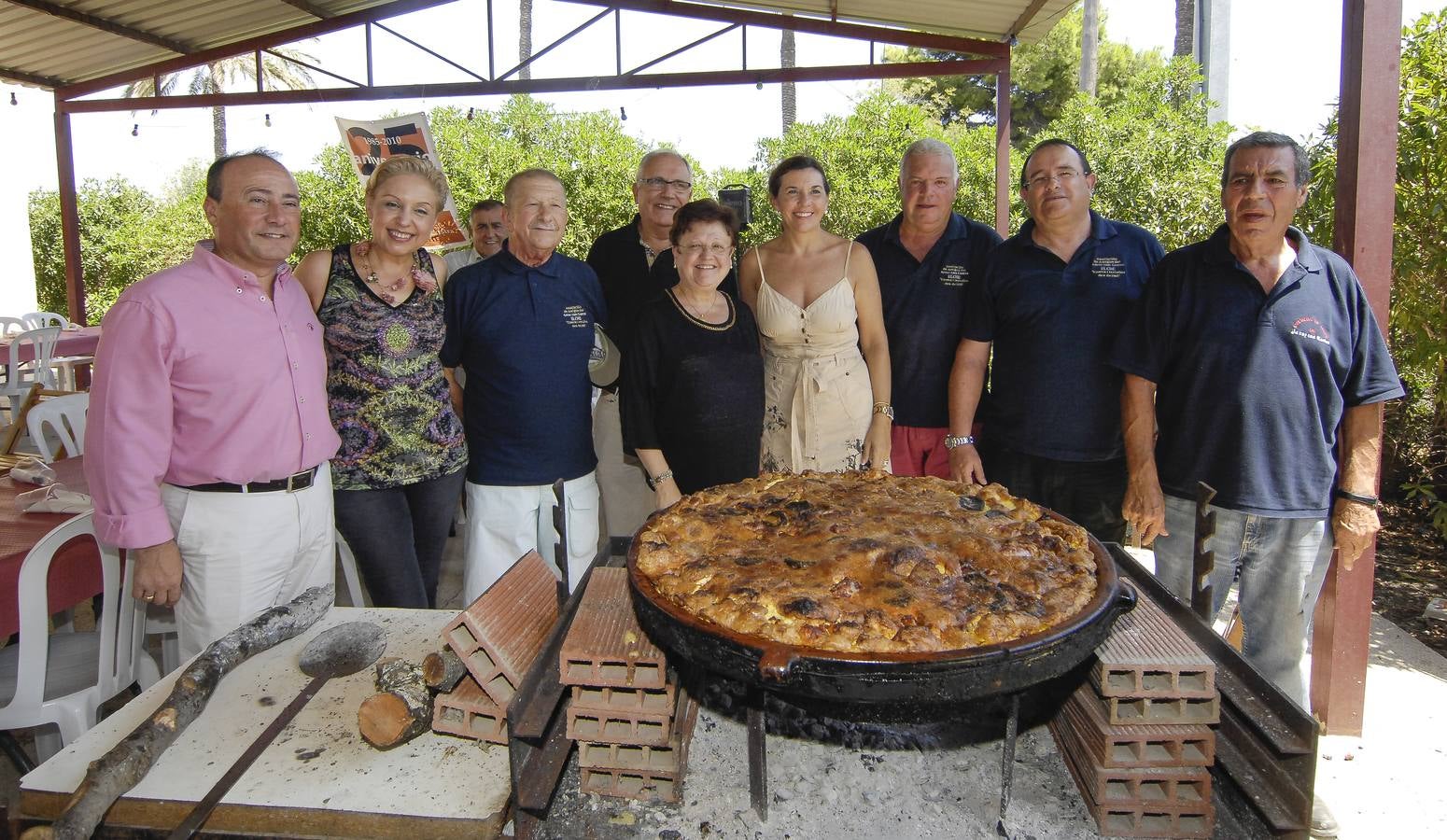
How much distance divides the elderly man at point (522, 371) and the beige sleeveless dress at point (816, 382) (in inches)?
28.8

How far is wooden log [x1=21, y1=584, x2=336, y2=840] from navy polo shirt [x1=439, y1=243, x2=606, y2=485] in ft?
3.02

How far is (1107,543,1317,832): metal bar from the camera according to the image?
5.08 ft

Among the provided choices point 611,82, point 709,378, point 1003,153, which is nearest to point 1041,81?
point 1003,153

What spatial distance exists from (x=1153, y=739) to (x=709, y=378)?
70.6 inches

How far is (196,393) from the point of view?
2.42 meters

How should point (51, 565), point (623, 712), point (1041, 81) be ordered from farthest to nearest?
1. point (1041, 81)
2. point (51, 565)
3. point (623, 712)

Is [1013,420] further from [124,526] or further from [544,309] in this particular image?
[124,526]

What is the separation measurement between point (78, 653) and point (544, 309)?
6.50 feet

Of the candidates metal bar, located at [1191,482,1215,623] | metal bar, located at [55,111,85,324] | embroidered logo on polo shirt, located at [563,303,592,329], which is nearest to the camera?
metal bar, located at [1191,482,1215,623]

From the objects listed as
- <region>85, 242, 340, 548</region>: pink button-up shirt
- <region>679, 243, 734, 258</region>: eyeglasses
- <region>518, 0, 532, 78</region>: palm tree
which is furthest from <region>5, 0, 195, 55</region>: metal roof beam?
<region>518, 0, 532, 78</region>: palm tree

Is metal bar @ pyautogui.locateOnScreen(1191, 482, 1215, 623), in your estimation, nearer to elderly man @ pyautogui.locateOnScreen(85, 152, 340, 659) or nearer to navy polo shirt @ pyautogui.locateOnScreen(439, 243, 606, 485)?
navy polo shirt @ pyautogui.locateOnScreen(439, 243, 606, 485)

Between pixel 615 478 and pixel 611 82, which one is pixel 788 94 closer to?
pixel 611 82

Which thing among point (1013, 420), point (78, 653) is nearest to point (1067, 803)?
point (1013, 420)

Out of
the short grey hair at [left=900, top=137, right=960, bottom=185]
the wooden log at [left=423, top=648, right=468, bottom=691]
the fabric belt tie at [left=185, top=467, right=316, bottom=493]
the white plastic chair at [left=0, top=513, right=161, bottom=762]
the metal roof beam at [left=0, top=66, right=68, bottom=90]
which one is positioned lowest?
the white plastic chair at [left=0, top=513, right=161, bottom=762]
